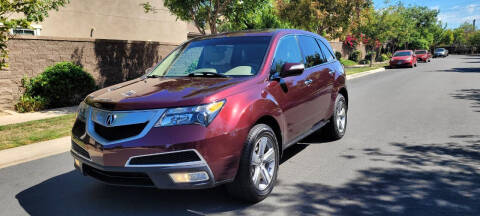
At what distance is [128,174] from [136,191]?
3.06 ft

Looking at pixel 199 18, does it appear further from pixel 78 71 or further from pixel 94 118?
pixel 94 118

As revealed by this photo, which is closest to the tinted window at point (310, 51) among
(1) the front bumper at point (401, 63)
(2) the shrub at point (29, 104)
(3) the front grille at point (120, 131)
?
(3) the front grille at point (120, 131)

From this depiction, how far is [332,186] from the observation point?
14.3 ft

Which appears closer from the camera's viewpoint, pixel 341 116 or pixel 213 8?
pixel 341 116

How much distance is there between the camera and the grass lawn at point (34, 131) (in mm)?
6805

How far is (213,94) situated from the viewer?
346cm

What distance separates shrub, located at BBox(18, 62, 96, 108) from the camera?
1074cm

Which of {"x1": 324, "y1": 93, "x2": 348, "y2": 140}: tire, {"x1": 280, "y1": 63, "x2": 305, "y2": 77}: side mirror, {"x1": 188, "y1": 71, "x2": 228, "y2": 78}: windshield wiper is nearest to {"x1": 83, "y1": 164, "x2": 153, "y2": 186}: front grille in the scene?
{"x1": 188, "y1": 71, "x2": 228, "y2": 78}: windshield wiper

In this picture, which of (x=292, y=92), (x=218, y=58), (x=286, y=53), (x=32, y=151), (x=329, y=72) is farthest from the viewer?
(x=32, y=151)

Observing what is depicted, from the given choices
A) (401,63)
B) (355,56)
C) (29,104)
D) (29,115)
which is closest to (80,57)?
(29,104)

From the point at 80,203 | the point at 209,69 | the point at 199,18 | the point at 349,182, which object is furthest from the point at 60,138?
the point at 199,18

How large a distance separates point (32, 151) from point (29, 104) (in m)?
4.91

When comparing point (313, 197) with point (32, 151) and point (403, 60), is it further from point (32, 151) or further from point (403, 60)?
point (403, 60)

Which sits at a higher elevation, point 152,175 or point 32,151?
point 152,175
